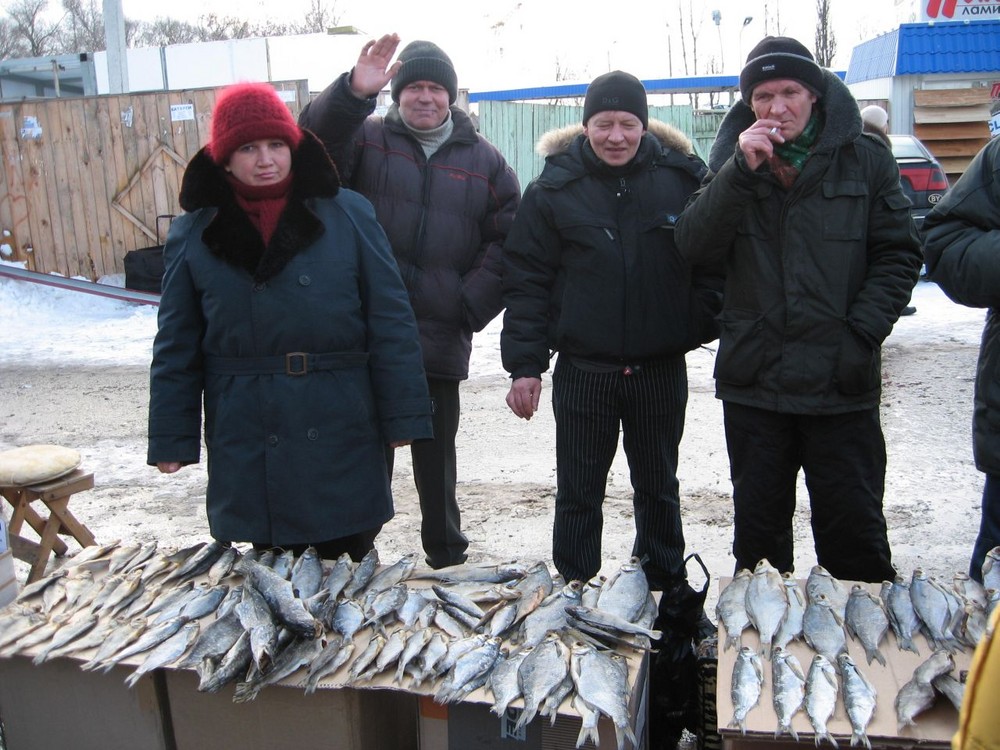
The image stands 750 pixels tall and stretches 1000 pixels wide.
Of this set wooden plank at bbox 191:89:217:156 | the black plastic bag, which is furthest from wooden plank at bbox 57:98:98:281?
the black plastic bag

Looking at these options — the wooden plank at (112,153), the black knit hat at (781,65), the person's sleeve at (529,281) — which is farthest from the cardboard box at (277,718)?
the wooden plank at (112,153)

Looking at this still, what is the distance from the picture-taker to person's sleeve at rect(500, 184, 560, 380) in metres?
3.63

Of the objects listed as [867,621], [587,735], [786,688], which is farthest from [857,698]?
[587,735]

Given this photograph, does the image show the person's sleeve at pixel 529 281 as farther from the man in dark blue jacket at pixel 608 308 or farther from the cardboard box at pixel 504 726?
the cardboard box at pixel 504 726

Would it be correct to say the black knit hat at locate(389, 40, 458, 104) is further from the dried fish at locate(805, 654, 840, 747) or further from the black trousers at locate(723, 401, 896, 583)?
the dried fish at locate(805, 654, 840, 747)

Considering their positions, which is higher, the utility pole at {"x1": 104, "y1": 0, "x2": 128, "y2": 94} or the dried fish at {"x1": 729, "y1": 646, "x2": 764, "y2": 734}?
the utility pole at {"x1": 104, "y1": 0, "x2": 128, "y2": 94}

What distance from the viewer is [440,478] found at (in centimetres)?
421

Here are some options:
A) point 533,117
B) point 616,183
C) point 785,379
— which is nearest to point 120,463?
point 616,183

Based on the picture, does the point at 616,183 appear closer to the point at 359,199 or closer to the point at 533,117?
the point at 359,199

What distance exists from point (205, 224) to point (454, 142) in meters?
1.25

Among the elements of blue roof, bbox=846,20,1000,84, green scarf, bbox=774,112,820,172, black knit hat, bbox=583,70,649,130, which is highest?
blue roof, bbox=846,20,1000,84

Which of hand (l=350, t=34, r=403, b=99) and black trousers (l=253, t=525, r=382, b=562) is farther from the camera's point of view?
hand (l=350, t=34, r=403, b=99)

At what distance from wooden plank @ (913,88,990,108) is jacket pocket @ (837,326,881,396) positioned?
12.1 metres

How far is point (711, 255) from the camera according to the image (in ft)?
10.7
